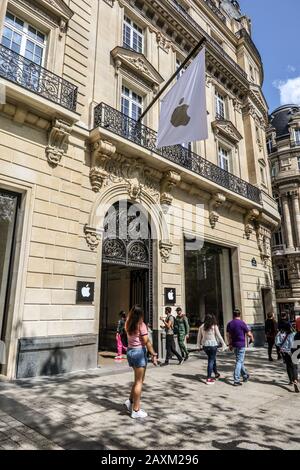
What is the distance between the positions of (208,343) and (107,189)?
5703 mm

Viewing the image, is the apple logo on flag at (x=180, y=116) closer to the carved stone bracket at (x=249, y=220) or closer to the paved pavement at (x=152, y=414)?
the paved pavement at (x=152, y=414)

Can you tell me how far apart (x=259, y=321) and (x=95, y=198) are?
11280mm

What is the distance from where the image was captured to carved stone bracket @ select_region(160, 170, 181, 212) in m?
11.8

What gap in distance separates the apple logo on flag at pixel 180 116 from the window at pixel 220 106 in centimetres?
878

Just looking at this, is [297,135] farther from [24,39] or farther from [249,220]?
[24,39]

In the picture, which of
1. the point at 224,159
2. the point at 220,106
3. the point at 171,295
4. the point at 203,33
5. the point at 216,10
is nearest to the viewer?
the point at 171,295

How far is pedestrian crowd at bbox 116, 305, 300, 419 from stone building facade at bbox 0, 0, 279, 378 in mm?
1124

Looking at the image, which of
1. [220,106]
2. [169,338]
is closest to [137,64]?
[220,106]

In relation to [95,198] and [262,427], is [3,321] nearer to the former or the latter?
[95,198]

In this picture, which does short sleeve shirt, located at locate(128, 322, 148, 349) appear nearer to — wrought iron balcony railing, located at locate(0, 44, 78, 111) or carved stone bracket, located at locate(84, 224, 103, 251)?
carved stone bracket, located at locate(84, 224, 103, 251)

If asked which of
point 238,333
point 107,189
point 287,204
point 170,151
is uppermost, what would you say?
point 287,204

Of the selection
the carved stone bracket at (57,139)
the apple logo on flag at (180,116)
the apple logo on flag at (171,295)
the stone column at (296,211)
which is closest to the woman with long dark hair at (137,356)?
the carved stone bracket at (57,139)

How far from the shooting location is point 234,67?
1805 centimetres

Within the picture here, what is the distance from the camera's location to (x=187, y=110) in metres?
8.53
